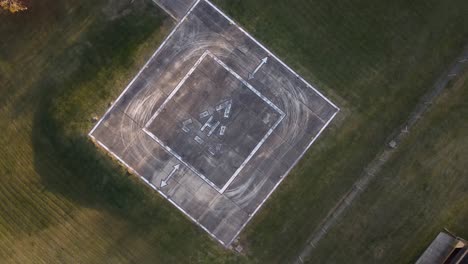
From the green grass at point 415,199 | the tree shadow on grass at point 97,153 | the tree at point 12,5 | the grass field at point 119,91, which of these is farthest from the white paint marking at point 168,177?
the tree at point 12,5

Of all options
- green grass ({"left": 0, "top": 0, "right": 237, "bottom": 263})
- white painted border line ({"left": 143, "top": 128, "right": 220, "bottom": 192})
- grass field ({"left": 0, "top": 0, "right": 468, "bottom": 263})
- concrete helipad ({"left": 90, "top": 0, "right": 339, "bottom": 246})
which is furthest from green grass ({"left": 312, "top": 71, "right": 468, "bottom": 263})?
green grass ({"left": 0, "top": 0, "right": 237, "bottom": 263})

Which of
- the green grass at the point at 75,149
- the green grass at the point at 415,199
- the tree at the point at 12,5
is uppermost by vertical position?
the green grass at the point at 415,199

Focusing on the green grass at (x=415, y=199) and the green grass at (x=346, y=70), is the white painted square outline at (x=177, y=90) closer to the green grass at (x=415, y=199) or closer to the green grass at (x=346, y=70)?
the green grass at (x=346, y=70)

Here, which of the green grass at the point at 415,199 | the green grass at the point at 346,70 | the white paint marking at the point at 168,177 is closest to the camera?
the green grass at the point at 415,199

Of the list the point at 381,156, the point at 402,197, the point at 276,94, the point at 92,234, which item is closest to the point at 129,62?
the point at 276,94

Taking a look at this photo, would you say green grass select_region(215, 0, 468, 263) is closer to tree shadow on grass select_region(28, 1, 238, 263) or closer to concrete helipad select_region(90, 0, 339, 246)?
concrete helipad select_region(90, 0, 339, 246)
